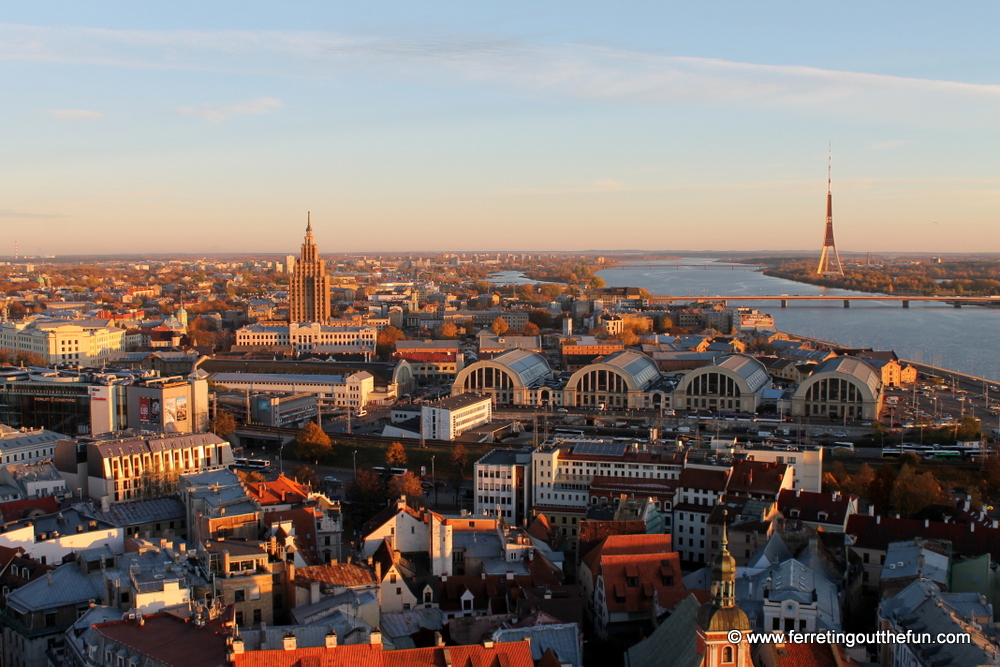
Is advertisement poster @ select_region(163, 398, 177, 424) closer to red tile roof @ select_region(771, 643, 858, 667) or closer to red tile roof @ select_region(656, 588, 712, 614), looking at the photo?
red tile roof @ select_region(656, 588, 712, 614)

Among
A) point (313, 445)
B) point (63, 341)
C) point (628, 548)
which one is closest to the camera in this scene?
point (628, 548)

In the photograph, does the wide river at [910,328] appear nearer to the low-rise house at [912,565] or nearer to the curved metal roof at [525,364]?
the curved metal roof at [525,364]

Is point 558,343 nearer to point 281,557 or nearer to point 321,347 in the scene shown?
Result: point 321,347

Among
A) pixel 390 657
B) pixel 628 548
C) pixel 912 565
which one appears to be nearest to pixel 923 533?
pixel 912 565

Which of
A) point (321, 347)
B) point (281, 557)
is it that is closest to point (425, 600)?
point (281, 557)

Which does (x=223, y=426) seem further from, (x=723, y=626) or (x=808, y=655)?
(x=723, y=626)

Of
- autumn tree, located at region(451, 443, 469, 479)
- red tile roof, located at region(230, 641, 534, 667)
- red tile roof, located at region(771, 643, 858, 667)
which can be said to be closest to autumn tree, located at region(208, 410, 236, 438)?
autumn tree, located at region(451, 443, 469, 479)
